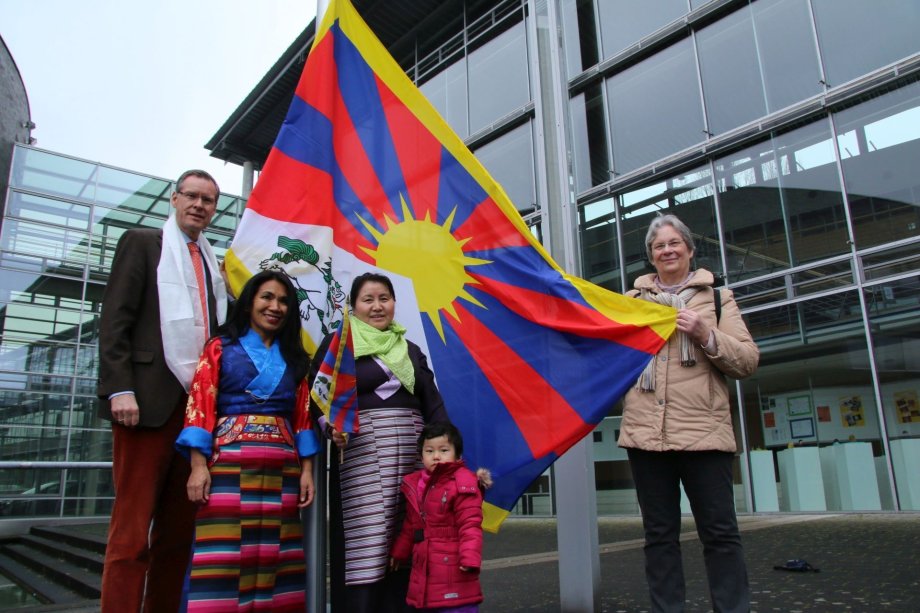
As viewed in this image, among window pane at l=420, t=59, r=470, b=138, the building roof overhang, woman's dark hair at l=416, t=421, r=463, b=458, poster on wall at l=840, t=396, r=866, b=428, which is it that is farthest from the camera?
window pane at l=420, t=59, r=470, b=138

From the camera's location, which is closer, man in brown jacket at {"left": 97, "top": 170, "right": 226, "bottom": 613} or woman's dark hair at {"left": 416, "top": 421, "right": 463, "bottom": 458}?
man in brown jacket at {"left": 97, "top": 170, "right": 226, "bottom": 613}

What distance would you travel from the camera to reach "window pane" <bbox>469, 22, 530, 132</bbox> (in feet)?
43.9

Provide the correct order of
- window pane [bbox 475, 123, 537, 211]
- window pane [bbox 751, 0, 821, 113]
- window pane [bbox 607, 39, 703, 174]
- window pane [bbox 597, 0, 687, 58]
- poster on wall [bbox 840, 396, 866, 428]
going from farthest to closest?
window pane [bbox 475, 123, 537, 211], window pane [bbox 597, 0, 687, 58], window pane [bbox 607, 39, 703, 174], window pane [bbox 751, 0, 821, 113], poster on wall [bbox 840, 396, 866, 428]

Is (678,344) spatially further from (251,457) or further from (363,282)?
(251,457)

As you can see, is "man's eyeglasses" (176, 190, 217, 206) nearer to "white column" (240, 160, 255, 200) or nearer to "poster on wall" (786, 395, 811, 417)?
"poster on wall" (786, 395, 811, 417)

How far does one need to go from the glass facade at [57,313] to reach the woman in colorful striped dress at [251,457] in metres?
12.0

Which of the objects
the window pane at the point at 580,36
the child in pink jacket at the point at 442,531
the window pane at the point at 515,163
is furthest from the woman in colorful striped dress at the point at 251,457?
the window pane at the point at 580,36

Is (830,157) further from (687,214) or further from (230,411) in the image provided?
(230,411)

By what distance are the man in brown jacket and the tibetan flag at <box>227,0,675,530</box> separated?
33 cm

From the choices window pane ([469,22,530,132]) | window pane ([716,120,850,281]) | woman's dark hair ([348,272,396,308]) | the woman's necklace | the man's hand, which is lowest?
the man's hand

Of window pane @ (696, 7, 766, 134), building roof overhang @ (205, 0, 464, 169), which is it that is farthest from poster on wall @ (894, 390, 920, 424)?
building roof overhang @ (205, 0, 464, 169)

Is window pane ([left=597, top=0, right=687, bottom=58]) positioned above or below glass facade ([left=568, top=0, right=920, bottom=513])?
above

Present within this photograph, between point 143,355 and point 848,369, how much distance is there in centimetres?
919

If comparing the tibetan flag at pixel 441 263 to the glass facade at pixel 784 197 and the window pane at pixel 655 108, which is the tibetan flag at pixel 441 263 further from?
the window pane at pixel 655 108
